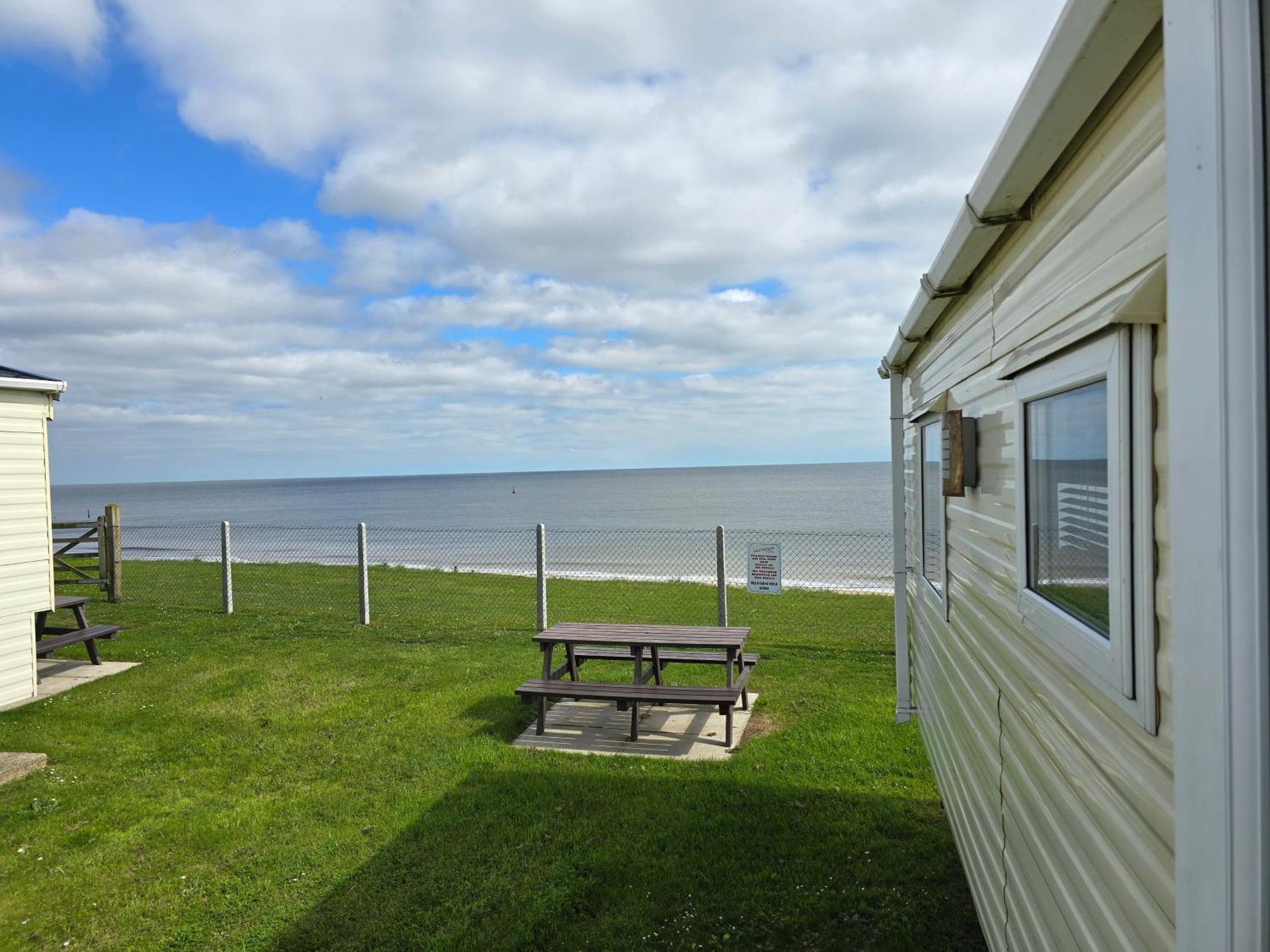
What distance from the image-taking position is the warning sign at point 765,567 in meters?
8.27

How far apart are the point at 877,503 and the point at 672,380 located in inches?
2075

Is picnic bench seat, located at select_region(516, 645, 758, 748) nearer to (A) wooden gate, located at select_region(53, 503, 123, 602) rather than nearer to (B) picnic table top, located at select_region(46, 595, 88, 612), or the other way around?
(B) picnic table top, located at select_region(46, 595, 88, 612)

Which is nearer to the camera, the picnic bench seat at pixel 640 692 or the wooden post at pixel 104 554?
the picnic bench seat at pixel 640 692

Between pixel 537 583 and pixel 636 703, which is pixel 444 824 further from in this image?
pixel 537 583

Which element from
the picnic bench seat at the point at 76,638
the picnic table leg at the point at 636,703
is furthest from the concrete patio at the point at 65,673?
the picnic table leg at the point at 636,703

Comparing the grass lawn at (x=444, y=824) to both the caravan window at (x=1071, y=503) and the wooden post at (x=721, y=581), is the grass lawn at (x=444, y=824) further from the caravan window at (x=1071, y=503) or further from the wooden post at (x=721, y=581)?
the caravan window at (x=1071, y=503)

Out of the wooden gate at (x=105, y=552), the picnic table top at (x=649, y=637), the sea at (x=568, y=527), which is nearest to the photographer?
the picnic table top at (x=649, y=637)

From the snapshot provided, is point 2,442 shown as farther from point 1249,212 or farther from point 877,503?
point 877,503

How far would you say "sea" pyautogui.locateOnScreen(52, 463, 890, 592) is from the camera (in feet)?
64.7

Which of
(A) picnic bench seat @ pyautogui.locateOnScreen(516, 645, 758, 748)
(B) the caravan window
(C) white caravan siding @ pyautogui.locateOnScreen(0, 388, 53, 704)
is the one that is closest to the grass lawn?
(A) picnic bench seat @ pyautogui.locateOnScreen(516, 645, 758, 748)

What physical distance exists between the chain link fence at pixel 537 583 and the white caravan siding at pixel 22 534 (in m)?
3.05

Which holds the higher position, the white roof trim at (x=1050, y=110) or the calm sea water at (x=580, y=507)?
the white roof trim at (x=1050, y=110)

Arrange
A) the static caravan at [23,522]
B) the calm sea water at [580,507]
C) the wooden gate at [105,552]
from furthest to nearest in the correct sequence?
the calm sea water at [580,507] → the wooden gate at [105,552] → the static caravan at [23,522]

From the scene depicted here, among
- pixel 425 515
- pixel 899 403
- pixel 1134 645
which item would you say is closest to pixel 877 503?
pixel 425 515
